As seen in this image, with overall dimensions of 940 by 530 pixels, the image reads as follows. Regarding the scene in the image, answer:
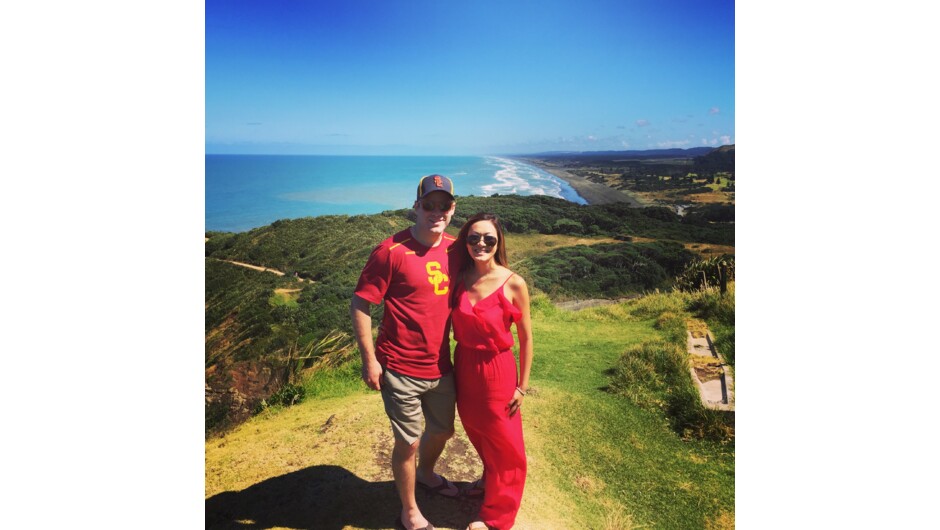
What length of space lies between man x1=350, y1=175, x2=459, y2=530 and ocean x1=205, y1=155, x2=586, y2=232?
5.05 metres

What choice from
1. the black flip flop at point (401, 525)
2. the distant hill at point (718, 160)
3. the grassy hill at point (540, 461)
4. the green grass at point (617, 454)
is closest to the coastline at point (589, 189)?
the distant hill at point (718, 160)

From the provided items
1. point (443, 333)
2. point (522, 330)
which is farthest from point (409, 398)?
point (522, 330)

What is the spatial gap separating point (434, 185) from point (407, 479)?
5.30 ft

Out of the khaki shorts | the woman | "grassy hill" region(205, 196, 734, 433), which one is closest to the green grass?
the woman

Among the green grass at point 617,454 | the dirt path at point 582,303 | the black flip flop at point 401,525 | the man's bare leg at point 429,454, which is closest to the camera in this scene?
the black flip flop at point 401,525

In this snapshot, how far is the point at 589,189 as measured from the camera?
1051cm

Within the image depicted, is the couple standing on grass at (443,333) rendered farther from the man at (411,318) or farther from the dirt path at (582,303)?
the dirt path at (582,303)

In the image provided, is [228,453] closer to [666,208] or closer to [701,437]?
[701,437]

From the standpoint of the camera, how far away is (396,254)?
108 inches

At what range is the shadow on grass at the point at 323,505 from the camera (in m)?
3.23

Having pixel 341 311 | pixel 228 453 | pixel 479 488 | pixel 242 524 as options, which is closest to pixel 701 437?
pixel 479 488

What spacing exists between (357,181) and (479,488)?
33.2ft

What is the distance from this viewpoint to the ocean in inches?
389

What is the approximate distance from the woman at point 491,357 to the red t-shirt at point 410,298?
0.38ft
